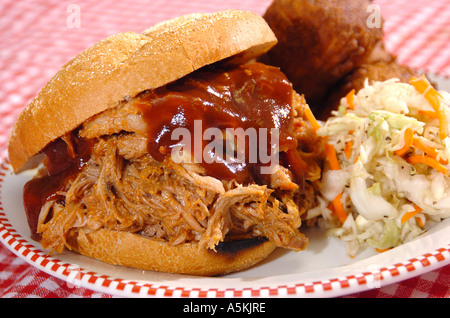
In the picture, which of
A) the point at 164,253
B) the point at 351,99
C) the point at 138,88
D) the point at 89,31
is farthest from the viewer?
the point at 89,31

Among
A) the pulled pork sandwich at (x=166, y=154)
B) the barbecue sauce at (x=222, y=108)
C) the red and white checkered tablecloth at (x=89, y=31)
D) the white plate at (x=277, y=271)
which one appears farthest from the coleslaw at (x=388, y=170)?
the red and white checkered tablecloth at (x=89, y=31)

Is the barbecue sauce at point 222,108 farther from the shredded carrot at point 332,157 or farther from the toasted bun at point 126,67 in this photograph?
the shredded carrot at point 332,157

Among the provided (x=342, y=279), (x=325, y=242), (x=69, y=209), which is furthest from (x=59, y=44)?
(x=342, y=279)

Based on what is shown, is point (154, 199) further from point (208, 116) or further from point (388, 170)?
point (388, 170)

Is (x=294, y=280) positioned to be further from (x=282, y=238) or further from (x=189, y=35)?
(x=189, y=35)

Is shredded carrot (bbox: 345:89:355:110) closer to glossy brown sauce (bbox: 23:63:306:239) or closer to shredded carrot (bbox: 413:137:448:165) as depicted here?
shredded carrot (bbox: 413:137:448:165)

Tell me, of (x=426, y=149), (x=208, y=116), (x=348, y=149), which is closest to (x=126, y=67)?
(x=208, y=116)
